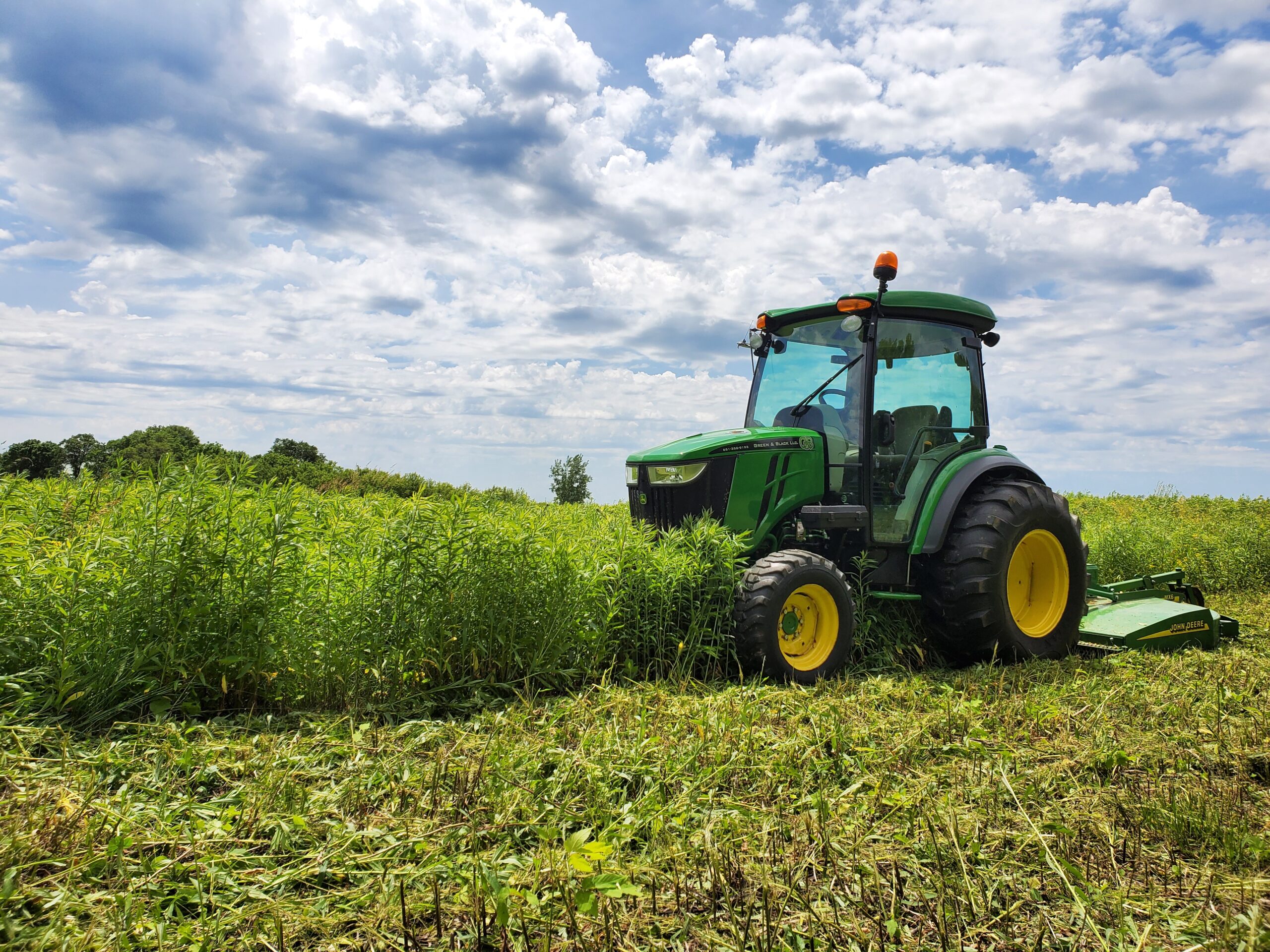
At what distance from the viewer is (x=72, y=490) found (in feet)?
16.6

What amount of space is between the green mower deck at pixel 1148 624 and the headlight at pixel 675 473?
11.2 feet

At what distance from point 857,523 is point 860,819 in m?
2.96

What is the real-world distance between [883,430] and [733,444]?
118 cm

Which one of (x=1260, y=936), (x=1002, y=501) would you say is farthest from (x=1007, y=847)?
(x=1002, y=501)

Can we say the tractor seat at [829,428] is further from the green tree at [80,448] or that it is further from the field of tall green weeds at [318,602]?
the green tree at [80,448]

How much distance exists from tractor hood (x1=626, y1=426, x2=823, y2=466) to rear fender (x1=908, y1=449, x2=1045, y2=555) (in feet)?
3.03

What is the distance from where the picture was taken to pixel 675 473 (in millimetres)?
5312

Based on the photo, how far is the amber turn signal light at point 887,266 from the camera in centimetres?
521

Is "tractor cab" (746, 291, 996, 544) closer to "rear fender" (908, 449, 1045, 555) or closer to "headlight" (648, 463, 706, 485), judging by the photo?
"rear fender" (908, 449, 1045, 555)

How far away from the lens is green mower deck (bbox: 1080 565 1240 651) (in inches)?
225

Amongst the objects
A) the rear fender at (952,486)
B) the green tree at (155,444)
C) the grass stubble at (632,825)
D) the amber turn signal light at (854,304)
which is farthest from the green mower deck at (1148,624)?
the green tree at (155,444)

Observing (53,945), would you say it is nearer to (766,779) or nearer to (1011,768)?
(766,779)

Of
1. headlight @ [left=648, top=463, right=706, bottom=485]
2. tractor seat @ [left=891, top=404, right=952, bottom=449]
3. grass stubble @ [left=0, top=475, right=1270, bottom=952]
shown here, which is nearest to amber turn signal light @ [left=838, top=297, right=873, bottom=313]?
tractor seat @ [left=891, top=404, right=952, bottom=449]

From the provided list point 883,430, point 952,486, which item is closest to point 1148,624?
point 952,486
